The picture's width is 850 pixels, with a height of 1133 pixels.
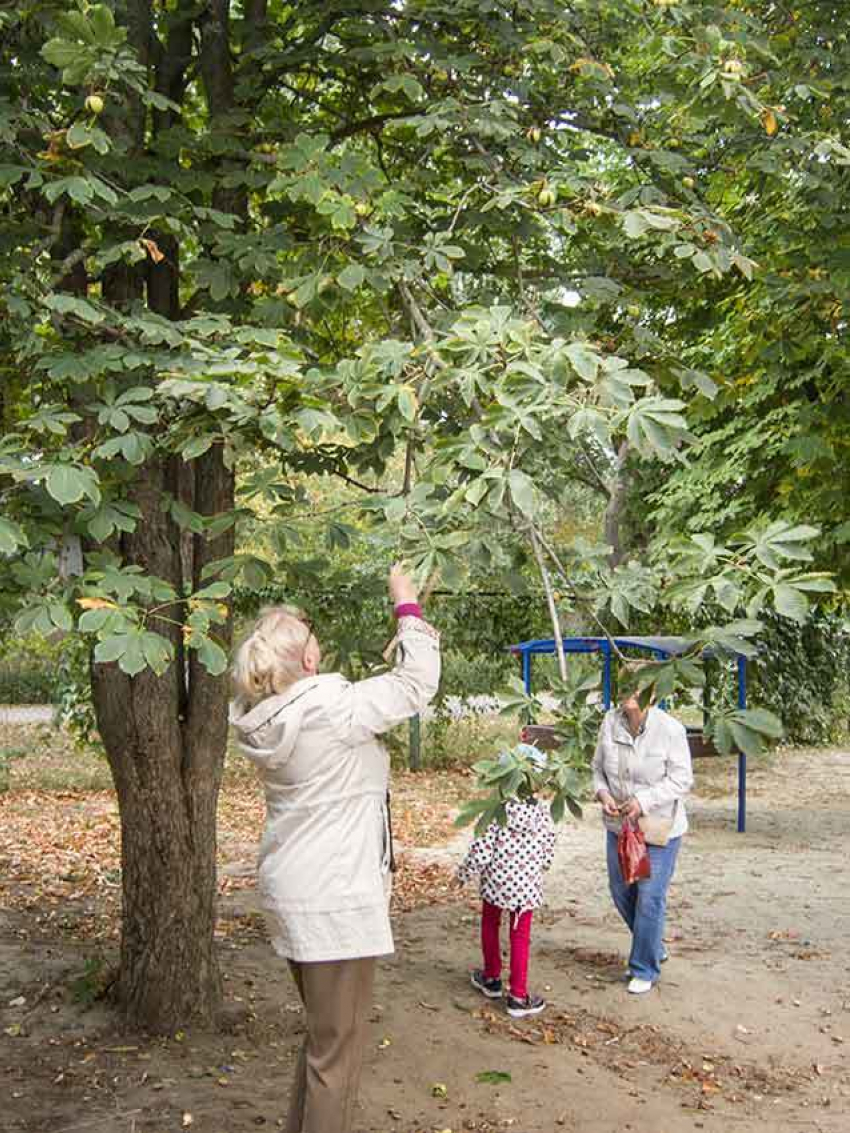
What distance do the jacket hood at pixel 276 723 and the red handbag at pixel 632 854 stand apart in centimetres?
327

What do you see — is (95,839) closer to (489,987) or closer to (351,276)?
(489,987)

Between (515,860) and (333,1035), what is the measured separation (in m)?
2.69

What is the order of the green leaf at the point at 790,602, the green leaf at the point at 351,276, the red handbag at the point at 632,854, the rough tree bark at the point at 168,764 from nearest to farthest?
the green leaf at the point at 790,602 → the green leaf at the point at 351,276 → the rough tree bark at the point at 168,764 → the red handbag at the point at 632,854

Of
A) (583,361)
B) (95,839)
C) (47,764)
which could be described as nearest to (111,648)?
(583,361)

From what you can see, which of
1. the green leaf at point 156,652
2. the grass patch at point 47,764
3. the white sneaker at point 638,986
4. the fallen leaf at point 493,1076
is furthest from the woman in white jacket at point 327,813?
the grass patch at point 47,764

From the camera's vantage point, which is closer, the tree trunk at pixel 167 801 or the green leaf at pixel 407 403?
the green leaf at pixel 407 403

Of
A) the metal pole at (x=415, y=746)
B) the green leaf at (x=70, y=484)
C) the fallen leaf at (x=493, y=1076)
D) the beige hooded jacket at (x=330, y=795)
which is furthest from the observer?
the metal pole at (x=415, y=746)

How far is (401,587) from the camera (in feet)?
10.9

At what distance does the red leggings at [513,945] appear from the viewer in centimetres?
596

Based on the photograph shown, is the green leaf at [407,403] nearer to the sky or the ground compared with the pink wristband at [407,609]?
nearer to the sky

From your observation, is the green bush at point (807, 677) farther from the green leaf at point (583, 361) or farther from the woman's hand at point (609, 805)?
the green leaf at point (583, 361)

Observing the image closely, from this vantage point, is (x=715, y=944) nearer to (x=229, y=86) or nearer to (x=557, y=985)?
(x=557, y=985)

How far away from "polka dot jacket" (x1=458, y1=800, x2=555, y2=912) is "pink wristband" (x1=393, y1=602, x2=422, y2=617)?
9.24 ft

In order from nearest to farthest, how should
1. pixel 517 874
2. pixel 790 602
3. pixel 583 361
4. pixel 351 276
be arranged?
pixel 790 602
pixel 583 361
pixel 351 276
pixel 517 874
